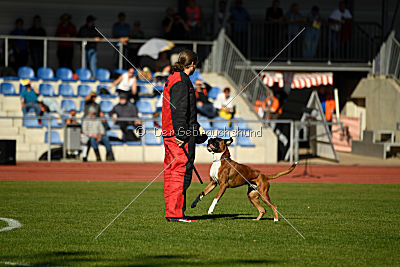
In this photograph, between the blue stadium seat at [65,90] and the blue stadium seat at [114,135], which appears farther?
the blue stadium seat at [65,90]

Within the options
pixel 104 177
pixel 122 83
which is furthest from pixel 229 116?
pixel 104 177

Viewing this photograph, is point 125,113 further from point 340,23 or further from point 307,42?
point 340,23

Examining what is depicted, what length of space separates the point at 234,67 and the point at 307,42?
3649 millimetres

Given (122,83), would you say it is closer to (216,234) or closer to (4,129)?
(4,129)

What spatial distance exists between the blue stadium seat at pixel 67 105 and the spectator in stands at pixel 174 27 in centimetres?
467

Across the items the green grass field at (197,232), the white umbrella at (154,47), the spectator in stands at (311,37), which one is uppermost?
the spectator in stands at (311,37)

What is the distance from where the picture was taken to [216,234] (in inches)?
345

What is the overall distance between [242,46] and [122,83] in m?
5.52

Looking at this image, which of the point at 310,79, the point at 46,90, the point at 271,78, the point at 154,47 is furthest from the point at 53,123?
the point at 310,79

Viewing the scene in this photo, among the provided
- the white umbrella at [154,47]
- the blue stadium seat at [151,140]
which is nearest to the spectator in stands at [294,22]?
the white umbrella at [154,47]

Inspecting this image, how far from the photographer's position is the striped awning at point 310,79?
88.7 ft

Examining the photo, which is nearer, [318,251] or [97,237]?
[318,251]

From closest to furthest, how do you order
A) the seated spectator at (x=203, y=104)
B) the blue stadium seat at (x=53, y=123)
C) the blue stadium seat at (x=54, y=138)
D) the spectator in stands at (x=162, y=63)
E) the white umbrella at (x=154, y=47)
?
the blue stadium seat at (x=54, y=138) < the blue stadium seat at (x=53, y=123) < the seated spectator at (x=203, y=104) < the white umbrella at (x=154, y=47) < the spectator in stands at (x=162, y=63)

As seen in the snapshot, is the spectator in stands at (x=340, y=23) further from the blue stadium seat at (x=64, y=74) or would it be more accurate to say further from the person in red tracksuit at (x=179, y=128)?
the person in red tracksuit at (x=179, y=128)
